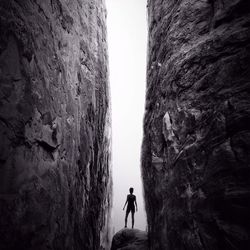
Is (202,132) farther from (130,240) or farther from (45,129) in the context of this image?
(130,240)

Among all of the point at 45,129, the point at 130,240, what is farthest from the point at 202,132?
the point at 130,240

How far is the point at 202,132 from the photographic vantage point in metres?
4.21

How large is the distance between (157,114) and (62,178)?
3.16 metres

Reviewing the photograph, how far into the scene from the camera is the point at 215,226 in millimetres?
3518

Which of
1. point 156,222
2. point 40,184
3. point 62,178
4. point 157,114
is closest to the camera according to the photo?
point 40,184

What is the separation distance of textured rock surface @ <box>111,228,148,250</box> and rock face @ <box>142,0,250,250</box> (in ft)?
5.10

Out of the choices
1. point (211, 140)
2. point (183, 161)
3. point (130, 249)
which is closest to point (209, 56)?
point (211, 140)

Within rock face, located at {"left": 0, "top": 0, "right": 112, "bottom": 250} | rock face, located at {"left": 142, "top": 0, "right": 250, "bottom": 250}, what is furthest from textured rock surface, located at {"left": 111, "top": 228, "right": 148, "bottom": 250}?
rock face, located at {"left": 142, "top": 0, "right": 250, "bottom": 250}

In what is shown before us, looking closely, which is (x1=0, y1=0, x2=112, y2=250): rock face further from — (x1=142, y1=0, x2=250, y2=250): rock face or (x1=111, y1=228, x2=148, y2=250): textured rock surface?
(x1=142, y1=0, x2=250, y2=250): rock face

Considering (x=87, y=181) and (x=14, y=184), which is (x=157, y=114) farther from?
(x=14, y=184)

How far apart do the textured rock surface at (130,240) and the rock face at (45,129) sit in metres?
1.23

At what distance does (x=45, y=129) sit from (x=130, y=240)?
5.70m

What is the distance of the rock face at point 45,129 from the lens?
298cm

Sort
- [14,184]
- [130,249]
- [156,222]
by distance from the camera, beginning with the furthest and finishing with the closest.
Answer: [130,249], [156,222], [14,184]
